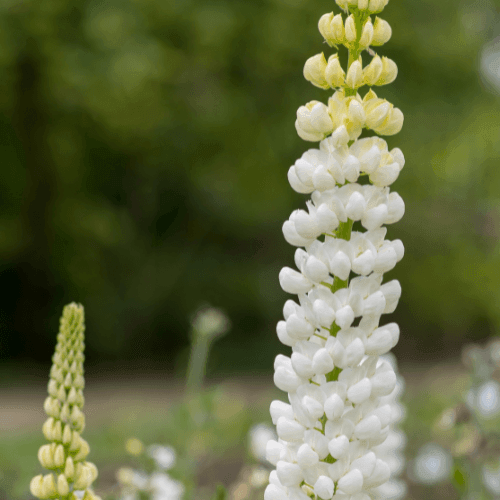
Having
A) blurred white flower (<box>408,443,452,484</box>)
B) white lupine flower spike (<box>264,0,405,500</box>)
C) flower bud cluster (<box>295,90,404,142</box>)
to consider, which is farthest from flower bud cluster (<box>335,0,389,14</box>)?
blurred white flower (<box>408,443,452,484</box>)

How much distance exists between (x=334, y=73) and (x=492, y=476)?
4.52 feet

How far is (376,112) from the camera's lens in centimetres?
81

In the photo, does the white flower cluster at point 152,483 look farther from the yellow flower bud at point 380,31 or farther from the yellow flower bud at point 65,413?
the yellow flower bud at point 380,31

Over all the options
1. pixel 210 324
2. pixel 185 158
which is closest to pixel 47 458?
pixel 210 324

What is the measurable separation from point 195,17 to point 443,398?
5.19m

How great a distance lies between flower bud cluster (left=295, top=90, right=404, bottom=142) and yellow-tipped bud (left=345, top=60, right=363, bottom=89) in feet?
0.06

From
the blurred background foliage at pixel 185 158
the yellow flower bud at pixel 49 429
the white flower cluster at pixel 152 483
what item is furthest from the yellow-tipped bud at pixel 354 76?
the blurred background foliage at pixel 185 158

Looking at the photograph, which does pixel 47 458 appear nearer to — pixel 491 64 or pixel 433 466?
pixel 433 466

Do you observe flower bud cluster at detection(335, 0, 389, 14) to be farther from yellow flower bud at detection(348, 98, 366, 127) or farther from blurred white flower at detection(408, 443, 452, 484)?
blurred white flower at detection(408, 443, 452, 484)

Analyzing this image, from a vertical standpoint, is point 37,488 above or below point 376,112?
below

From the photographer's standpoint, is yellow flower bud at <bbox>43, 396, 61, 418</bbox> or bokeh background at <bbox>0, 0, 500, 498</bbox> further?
bokeh background at <bbox>0, 0, 500, 498</bbox>

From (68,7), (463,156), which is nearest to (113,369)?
(68,7)

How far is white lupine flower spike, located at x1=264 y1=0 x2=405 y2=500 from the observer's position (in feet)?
2.57

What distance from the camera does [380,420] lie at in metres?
0.80
